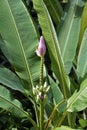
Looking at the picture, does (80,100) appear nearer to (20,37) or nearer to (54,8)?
(20,37)

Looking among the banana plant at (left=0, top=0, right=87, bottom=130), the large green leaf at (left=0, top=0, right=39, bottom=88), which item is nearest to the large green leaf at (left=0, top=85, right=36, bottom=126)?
the banana plant at (left=0, top=0, right=87, bottom=130)

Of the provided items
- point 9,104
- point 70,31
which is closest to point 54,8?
point 70,31

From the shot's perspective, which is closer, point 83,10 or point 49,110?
point 49,110

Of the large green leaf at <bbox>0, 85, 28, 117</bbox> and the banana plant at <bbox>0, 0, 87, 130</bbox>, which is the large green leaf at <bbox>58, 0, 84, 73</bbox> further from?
the large green leaf at <bbox>0, 85, 28, 117</bbox>

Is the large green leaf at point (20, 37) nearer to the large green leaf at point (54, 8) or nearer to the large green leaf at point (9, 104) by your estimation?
the large green leaf at point (9, 104)

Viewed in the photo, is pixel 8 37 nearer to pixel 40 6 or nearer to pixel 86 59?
pixel 40 6

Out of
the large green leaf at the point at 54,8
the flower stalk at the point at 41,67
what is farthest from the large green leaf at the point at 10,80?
the large green leaf at the point at 54,8

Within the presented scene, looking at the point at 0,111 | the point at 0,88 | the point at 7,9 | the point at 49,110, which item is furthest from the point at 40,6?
the point at 0,111
